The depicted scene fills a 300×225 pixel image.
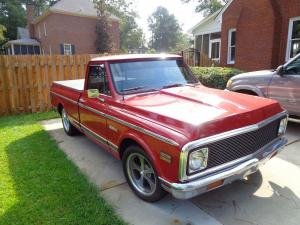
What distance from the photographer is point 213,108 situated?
3510 mm

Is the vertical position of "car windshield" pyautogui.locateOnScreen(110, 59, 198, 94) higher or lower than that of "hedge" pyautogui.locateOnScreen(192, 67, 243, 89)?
higher

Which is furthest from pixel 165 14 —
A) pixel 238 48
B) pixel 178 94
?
pixel 178 94

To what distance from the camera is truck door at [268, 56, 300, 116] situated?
596 centimetres

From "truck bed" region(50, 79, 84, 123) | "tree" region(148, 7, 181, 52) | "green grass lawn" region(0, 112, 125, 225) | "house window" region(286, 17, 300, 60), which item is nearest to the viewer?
"green grass lawn" region(0, 112, 125, 225)

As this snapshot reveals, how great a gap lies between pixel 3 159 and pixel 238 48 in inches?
474

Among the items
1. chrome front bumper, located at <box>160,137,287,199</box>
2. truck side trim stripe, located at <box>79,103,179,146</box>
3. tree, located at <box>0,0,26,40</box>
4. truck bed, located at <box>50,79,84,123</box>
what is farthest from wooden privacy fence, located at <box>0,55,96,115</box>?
tree, located at <box>0,0,26,40</box>

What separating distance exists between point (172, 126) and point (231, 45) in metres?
13.5

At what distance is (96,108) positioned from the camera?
4672 millimetres

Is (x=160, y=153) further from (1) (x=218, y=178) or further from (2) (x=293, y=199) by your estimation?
(2) (x=293, y=199)

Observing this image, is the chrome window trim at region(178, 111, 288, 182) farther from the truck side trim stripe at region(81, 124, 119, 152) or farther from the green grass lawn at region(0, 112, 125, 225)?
the truck side trim stripe at region(81, 124, 119, 152)

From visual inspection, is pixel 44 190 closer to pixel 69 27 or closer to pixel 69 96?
pixel 69 96

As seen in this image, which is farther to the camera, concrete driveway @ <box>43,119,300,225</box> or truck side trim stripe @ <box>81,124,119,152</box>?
truck side trim stripe @ <box>81,124,119,152</box>

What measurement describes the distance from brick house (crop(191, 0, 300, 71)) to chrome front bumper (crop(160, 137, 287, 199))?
10.2m

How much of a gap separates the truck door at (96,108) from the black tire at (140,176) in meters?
0.72
